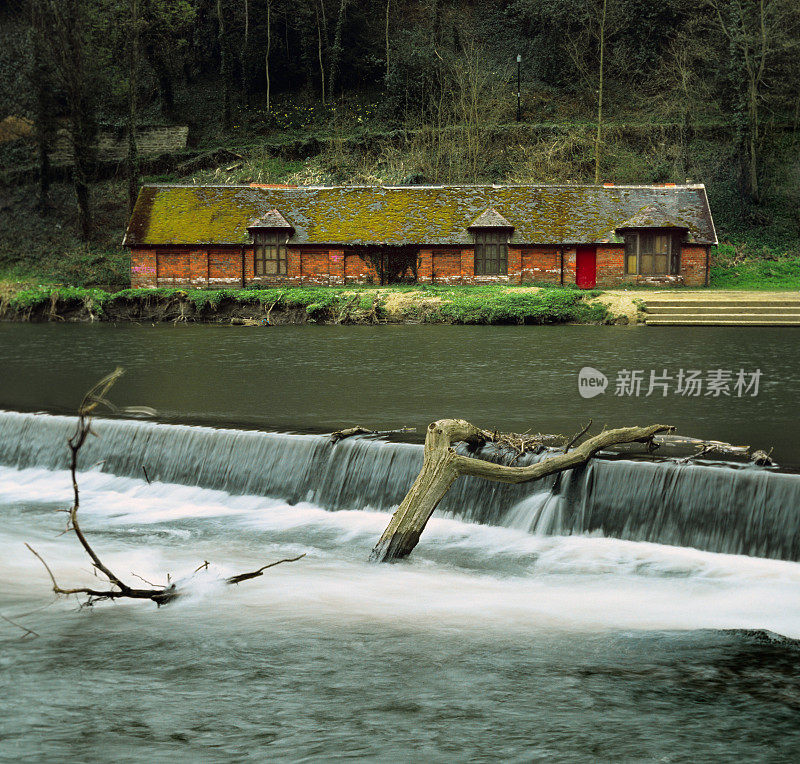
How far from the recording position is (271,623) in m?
6.49

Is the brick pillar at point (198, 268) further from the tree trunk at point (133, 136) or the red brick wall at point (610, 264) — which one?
the red brick wall at point (610, 264)

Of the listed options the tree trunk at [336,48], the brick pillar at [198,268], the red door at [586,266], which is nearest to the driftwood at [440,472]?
the red door at [586,266]

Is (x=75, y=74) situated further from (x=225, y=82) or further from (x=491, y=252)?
(x=491, y=252)

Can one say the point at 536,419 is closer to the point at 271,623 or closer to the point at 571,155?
the point at 271,623

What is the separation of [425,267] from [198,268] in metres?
9.86

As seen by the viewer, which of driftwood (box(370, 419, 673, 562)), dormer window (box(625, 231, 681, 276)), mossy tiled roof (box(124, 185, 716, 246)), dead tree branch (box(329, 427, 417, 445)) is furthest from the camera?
mossy tiled roof (box(124, 185, 716, 246))

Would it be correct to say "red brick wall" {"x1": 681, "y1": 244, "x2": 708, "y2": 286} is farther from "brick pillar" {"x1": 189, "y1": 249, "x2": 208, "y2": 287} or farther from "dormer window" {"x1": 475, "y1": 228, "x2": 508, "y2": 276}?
"brick pillar" {"x1": 189, "y1": 249, "x2": 208, "y2": 287}

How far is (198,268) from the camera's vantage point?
40.9 metres

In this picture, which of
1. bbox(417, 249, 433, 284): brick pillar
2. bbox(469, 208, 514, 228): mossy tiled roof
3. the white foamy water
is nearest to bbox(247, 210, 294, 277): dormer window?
bbox(417, 249, 433, 284): brick pillar

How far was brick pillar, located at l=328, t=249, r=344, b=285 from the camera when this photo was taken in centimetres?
4000

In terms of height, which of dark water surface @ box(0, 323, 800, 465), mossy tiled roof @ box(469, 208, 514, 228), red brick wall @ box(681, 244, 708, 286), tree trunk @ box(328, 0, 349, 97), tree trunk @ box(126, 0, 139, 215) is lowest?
dark water surface @ box(0, 323, 800, 465)

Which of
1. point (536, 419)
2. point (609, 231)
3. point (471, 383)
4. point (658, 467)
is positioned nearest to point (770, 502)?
point (658, 467)

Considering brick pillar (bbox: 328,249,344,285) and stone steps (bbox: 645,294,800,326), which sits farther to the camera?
brick pillar (bbox: 328,249,344,285)

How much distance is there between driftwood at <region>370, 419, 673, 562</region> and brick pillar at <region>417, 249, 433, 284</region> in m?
31.5
